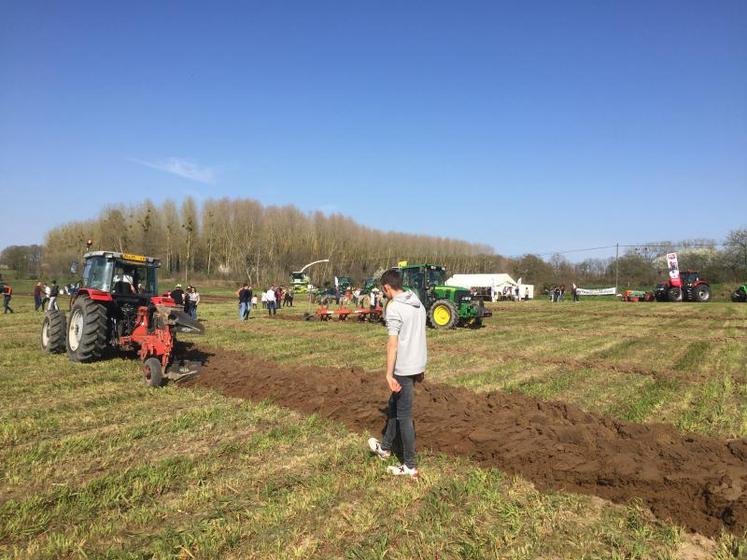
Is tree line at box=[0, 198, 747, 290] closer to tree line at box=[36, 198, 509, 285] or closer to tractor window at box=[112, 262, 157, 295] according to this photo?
tree line at box=[36, 198, 509, 285]

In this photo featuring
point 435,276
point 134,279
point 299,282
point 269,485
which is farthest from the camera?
point 299,282

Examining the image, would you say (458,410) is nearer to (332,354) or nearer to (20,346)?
(332,354)

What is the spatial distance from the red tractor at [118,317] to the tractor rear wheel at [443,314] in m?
8.65

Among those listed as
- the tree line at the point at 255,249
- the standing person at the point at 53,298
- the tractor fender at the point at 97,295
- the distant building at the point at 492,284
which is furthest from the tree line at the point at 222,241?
the tractor fender at the point at 97,295

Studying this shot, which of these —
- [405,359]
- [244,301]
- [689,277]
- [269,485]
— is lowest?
[269,485]

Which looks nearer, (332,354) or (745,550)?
(745,550)

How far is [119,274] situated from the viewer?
9.24 meters

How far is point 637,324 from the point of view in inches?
719

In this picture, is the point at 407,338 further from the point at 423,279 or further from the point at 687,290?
the point at 687,290

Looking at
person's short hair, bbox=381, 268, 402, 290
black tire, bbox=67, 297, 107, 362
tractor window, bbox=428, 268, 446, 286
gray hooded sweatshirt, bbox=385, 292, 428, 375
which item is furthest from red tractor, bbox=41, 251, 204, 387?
tractor window, bbox=428, 268, 446, 286

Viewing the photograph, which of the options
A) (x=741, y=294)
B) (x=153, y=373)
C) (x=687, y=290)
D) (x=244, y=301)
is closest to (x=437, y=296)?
(x=244, y=301)

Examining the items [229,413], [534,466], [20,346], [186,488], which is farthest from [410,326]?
[20,346]

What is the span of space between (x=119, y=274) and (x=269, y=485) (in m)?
6.99

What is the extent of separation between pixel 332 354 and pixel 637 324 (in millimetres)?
13139
